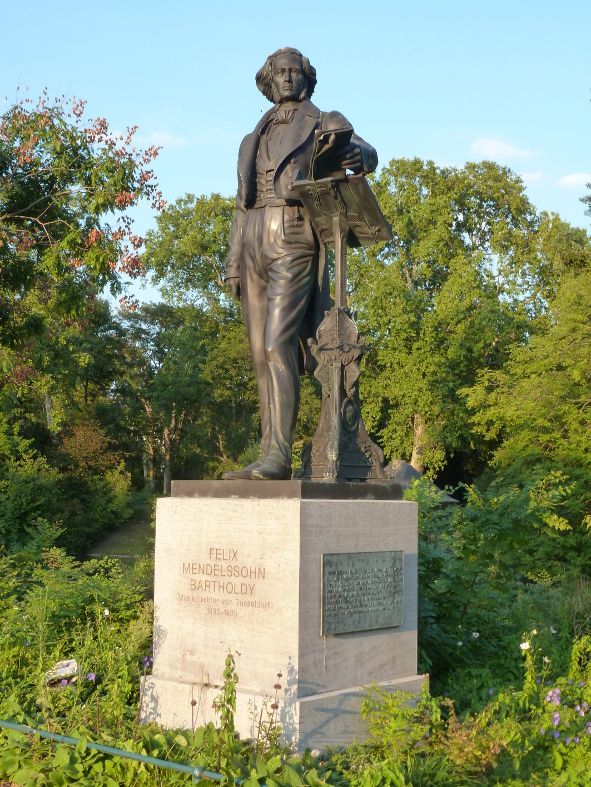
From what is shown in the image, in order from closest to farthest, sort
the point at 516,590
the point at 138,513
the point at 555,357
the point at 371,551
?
the point at 371,551 < the point at 516,590 < the point at 555,357 < the point at 138,513

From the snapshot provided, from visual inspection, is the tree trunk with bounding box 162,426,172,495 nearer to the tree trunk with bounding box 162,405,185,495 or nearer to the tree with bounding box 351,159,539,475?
the tree trunk with bounding box 162,405,185,495

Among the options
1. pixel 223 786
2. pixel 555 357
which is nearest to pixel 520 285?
pixel 555 357

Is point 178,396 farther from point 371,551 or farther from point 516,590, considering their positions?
point 371,551

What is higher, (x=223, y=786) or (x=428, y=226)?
(x=428, y=226)

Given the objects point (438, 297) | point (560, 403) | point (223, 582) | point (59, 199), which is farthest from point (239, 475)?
point (438, 297)

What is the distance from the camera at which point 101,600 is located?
6840 millimetres

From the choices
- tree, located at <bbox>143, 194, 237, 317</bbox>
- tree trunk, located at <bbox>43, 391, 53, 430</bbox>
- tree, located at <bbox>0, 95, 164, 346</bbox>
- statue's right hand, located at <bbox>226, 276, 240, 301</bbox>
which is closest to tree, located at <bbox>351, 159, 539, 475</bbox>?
tree, located at <bbox>143, 194, 237, 317</bbox>

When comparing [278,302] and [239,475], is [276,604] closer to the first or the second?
Result: [239,475]

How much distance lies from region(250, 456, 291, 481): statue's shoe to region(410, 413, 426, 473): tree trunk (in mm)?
31152

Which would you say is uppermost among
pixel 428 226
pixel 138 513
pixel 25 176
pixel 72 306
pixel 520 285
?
pixel 428 226

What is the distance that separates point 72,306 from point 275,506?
10173mm

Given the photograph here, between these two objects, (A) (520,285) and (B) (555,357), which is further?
(A) (520,285)

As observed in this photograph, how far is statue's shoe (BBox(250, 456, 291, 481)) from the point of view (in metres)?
5.44

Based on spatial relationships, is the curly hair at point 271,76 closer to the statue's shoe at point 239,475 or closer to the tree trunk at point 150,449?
the statue's shoe at point 239,475
